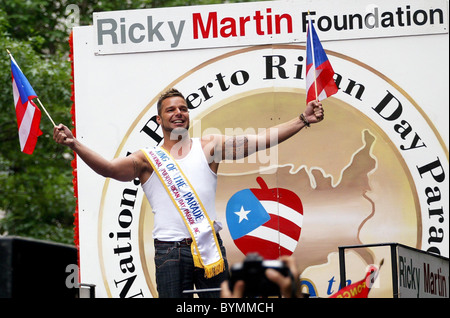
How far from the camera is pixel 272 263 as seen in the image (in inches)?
110

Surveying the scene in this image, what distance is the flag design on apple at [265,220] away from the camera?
21.2ft

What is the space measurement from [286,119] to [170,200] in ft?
3.66

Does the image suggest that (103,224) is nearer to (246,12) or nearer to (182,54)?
(182,54)

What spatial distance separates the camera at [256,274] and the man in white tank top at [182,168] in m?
2.68

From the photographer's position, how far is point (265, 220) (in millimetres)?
6504

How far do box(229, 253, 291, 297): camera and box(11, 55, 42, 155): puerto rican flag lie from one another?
3.76 meters

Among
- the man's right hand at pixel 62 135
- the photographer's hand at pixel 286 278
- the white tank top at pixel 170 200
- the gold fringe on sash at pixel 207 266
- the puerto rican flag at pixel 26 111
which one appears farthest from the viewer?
the puerto rican flag at pixel 26 111

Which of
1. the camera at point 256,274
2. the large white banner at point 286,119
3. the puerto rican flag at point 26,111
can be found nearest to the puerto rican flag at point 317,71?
the large white banner at point 286,119

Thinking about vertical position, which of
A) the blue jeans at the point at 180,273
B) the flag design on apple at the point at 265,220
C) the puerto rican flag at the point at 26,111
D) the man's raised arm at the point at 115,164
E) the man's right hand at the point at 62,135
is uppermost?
the puerto rican flag at the point at 26,111

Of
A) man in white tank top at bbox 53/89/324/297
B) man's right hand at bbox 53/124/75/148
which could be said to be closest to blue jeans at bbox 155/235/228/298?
man in white tank top at bbox 53/89/324/297

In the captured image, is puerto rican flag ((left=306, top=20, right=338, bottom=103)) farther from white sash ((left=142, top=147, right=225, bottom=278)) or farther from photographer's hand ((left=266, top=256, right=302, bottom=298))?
photographer's hand ((left=266, top=256, right=302, bottom=298))

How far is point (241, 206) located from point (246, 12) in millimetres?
1439

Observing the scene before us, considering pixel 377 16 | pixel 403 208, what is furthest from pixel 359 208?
pixel 377 16

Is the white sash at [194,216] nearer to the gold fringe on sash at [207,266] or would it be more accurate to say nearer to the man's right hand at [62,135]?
the gold fringe on sash at [207,266]
